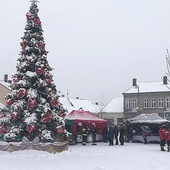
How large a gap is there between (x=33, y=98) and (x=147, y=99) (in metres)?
47.3

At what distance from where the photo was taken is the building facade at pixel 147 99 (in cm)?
6444

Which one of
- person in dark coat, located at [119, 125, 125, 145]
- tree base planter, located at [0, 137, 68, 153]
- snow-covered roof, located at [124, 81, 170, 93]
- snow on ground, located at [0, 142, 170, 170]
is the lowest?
snow on ground, located at [0, 142, 170, 170]

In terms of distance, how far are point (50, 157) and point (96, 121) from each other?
1485cm

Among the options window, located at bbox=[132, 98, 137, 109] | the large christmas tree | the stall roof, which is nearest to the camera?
the large christmas tree

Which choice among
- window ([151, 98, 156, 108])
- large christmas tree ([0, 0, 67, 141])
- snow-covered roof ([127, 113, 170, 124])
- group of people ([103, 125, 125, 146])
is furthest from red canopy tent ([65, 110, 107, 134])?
window ([151, 98, 156, 108])

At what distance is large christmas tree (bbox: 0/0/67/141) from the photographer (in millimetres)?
20773

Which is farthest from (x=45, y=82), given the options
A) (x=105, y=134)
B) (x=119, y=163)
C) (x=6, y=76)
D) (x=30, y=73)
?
(x=6, y=76)

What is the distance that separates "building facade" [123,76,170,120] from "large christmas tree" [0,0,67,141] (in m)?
42.6

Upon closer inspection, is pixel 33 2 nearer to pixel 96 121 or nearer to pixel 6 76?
pixel 96 121

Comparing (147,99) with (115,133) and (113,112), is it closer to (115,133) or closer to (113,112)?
→ (113,112)

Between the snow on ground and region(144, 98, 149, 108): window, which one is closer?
the snow on ground

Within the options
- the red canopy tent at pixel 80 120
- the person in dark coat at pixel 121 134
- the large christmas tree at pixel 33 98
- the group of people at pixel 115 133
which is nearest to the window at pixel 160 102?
the red canopy tent at pixel 80 120

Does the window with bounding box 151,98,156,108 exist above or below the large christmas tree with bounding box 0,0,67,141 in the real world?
above

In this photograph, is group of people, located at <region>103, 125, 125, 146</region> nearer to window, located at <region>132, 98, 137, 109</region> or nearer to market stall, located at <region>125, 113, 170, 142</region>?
market stall, located at <region>125, 113, 170, 142</region>
